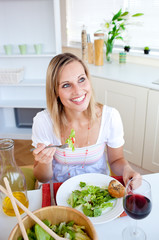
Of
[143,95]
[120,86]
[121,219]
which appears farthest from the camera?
[120,86]

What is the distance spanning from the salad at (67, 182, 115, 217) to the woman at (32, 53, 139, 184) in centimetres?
30

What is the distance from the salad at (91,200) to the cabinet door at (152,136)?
1.19 m

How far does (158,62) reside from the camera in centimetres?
253

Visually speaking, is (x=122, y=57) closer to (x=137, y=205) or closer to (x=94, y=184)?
(x=94, y=184)

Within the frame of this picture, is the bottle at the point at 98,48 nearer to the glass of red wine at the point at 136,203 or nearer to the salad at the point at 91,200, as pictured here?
the salad at the point at 91,200

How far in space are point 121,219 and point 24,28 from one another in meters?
2.35

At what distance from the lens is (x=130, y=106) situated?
85.7 inches

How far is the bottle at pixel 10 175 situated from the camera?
2.74 ft

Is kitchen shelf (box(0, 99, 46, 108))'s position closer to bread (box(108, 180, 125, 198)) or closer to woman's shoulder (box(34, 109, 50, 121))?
woman's shoulder (box(34, 109, 50, 121))

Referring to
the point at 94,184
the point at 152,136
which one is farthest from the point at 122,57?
the point at 94,184

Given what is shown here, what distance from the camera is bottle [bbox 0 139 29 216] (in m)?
0.83

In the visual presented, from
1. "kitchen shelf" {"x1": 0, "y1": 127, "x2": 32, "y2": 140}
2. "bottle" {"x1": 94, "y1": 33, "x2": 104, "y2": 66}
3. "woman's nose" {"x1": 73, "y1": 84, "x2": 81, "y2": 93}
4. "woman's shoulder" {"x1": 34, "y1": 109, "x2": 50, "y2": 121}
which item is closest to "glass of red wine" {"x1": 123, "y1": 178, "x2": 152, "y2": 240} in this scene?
"woman's nose" {"x1": 73, "y1": 84, "x2": 81, "y2": 93}

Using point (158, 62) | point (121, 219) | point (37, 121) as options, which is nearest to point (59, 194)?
point (121, 219)

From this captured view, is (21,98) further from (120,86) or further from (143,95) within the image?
(143,95)
